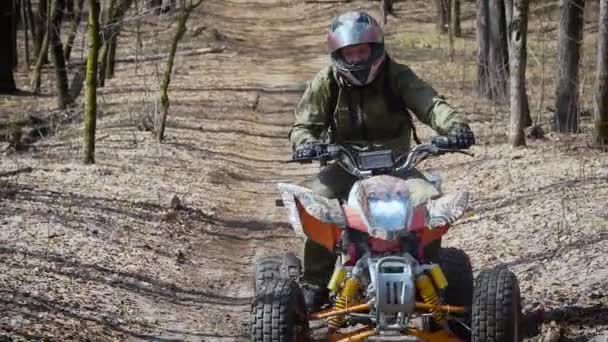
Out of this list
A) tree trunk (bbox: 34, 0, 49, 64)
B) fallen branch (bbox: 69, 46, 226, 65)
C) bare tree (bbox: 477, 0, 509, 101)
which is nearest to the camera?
bare tree (bbox: 477, 0, 509, 101)

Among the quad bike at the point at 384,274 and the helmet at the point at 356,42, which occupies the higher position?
the helmet at the point at 356,42

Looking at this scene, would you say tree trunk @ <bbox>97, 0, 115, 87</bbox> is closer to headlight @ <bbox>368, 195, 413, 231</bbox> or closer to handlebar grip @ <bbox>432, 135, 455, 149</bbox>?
handlebar grip @ <bbox>432, 135, 455, 149</bbox>

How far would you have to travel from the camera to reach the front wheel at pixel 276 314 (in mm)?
6352

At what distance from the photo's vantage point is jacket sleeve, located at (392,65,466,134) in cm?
718

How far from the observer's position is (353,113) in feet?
24.3

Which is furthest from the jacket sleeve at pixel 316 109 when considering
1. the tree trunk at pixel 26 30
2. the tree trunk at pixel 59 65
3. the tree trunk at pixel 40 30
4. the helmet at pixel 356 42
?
the tree trunk at pixel 26 30

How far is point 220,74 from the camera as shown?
1118 inches

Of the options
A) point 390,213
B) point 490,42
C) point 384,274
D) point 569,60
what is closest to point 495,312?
point 384,274

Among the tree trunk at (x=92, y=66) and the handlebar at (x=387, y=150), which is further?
the tree trunk at (x=92, y=66)

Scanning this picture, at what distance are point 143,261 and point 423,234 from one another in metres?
4.10

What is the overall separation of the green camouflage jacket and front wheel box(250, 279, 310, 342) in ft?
3.79

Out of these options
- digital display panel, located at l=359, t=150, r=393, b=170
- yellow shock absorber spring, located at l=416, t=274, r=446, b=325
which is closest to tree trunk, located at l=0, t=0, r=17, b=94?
digital display panel, located at l=359, t=150, r=393, b=170

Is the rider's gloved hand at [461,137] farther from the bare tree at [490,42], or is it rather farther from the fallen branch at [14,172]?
the bare tree at [490,42]

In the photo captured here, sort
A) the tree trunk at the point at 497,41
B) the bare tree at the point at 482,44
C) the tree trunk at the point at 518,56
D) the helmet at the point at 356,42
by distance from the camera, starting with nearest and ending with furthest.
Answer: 1. the helmet at the point at 356,42
2. the tree trunk at the point at 518,56
3. the tree trunk at the point at 497,41
4. the bare tree at the point at 482,44
